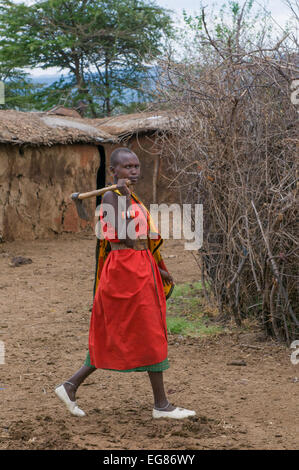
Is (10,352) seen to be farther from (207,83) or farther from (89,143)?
(89,143)

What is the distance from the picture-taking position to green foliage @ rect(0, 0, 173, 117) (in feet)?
63.8

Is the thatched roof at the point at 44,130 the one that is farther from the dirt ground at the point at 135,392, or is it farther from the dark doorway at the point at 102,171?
the dirt ground at the point at 135,392

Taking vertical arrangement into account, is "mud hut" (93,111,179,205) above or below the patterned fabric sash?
above

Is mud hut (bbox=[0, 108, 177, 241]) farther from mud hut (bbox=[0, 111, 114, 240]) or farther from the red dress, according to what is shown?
the red dress

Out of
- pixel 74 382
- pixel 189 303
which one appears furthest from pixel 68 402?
pixel 189 303

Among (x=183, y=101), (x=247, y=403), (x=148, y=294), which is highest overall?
(x=183, y=101)

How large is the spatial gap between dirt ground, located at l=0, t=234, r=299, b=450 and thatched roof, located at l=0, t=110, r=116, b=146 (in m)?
4.23

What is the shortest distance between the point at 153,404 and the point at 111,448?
28.3 inches

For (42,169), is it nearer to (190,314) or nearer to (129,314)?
(190,314)

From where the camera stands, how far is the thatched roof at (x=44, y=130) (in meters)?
9.80

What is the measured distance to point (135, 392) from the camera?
3727 millimetres

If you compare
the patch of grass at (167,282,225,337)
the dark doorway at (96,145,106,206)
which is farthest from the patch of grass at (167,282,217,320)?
the dark doorway at (96,145,106,206)
